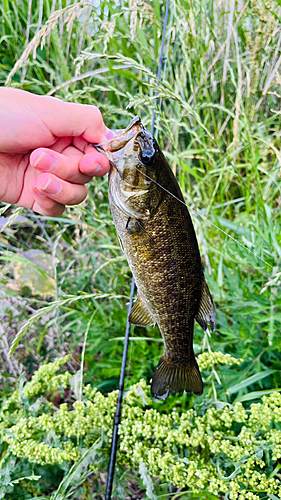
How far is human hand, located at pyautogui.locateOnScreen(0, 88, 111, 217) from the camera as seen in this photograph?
121cm

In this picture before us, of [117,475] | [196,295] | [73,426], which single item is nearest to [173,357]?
[196,295]

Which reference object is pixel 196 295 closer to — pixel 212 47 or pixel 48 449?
pixel 48 449

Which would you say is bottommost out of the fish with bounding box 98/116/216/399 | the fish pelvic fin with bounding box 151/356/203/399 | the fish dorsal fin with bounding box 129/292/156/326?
the fish pelvic fin with bounding box 151/356/203/399

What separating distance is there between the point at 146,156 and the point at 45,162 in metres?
0.32

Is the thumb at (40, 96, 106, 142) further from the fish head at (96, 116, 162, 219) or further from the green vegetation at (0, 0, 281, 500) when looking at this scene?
the green vegetation at (0, 0, 281, 500)

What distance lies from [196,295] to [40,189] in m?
0.58

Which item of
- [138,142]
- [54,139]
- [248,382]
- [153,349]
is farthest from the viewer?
[153,349]

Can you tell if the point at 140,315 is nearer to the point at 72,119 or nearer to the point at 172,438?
the point at 172,438

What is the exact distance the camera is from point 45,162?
3.97 feet

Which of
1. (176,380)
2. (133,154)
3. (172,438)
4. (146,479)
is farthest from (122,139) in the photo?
(146,479)

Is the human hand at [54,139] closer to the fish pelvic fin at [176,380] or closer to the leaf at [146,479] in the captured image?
the fish pelvic fin at [176,380]

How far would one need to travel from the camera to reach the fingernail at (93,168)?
4.03 ft

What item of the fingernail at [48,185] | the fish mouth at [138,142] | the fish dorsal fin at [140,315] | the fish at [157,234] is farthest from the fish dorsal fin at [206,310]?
the fingernail at [48,185]

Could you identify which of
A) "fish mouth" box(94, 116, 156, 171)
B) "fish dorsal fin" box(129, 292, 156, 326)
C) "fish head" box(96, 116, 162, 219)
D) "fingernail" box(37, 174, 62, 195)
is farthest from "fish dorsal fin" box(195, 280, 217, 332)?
"fingernail" box(37, 174, 62, 195)
